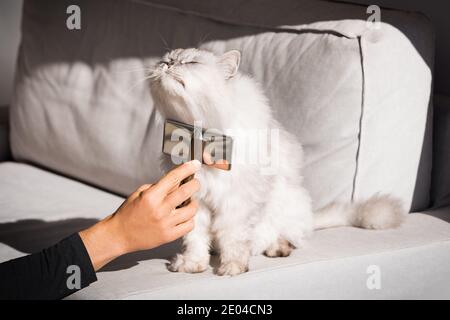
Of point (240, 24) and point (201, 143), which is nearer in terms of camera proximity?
point (201, 143)

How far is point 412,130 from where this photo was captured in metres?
1.49

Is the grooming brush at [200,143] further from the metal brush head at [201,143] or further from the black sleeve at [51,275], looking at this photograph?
the black sleeve at [51,275]

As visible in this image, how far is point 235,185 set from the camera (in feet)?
4.11

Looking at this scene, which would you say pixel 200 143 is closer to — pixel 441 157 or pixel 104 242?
pixel 104 242

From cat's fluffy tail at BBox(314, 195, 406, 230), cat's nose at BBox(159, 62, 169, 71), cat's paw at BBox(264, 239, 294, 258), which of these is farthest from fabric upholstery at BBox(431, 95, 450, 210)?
cat's nose at BBox(159, 62, 169, 71)

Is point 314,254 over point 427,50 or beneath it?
beneath

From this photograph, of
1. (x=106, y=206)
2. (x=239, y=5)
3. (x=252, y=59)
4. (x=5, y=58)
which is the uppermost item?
(x=239, y=5)

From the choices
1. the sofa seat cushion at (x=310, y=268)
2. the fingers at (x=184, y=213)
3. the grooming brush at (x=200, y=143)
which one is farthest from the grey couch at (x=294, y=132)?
the grooming brush at (x=200, y=143)

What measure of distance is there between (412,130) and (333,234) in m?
0.30

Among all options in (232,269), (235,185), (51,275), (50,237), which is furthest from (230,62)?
(50,237)

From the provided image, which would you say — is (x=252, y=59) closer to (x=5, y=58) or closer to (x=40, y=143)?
(x=40, y=143)

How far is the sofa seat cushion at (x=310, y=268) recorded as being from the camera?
3.93ft

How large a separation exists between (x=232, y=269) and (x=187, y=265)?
10cm
